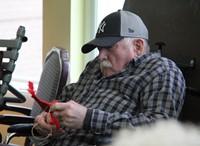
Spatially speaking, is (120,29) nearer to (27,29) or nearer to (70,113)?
(70,113)

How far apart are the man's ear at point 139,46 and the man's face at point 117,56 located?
0.02 metres

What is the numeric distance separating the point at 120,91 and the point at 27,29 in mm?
1549

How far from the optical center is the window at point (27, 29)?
276 centimetres

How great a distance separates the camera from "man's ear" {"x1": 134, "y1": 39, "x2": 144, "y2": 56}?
1.56 metres

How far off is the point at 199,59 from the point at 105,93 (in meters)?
0.43

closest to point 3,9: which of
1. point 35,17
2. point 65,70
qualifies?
point 35,17

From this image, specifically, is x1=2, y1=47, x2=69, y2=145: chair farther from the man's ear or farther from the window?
the window

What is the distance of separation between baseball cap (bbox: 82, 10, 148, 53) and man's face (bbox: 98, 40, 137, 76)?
4cm

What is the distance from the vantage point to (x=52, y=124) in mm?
1470

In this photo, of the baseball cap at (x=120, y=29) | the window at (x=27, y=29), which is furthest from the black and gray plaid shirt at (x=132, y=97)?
the window at (x=27, y=29)

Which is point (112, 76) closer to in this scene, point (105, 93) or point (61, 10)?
point (105, 93)

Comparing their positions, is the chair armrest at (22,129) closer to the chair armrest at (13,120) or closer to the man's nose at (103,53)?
the chair armrest at (13,120)

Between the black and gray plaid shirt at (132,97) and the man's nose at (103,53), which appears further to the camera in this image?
the man's nose at (103,53)

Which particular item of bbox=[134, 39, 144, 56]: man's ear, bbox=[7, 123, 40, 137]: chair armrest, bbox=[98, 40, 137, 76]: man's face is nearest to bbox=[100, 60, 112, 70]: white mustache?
bbox=[98, 40, 137, 76]: man's face
